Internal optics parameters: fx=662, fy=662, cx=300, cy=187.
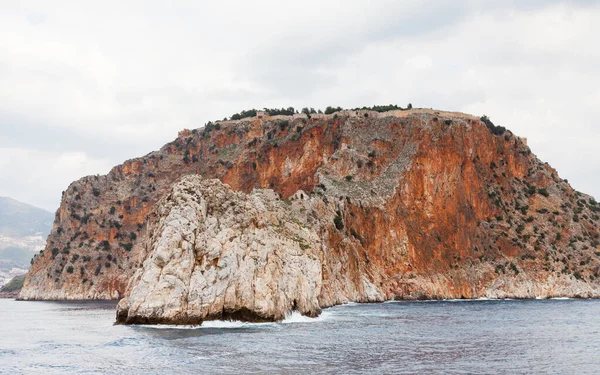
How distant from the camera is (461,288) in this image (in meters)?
112

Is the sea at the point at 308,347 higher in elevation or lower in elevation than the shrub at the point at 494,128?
lower

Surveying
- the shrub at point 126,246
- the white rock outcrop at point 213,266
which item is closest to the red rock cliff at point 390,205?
the shrub at point 126,246

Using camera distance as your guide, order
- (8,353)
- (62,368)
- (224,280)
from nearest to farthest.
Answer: (62,368)
(8,353)
(224,280)

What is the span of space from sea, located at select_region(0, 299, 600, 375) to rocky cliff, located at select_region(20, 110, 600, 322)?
44.1 ft

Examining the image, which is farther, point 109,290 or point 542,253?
point 109,290

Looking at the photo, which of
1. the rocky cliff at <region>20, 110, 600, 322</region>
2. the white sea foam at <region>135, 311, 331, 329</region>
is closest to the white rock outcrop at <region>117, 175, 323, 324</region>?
the white sea foam at <region>135, 311, 331, 329</region>

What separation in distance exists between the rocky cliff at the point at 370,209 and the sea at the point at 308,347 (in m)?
13.4

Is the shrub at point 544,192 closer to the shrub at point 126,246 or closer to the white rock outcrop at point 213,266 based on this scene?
the white rock outcrop at point 213,266

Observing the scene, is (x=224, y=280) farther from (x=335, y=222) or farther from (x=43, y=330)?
(x=335, y=222)

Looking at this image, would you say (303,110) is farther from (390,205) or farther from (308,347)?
(308,347)

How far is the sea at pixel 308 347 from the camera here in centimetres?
3338

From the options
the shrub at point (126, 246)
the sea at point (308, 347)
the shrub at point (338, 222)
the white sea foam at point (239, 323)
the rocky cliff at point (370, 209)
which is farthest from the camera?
the shrub at point (126, 246)

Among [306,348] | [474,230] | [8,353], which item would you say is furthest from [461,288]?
[8,353]

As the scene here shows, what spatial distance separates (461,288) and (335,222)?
26352 millimetres
